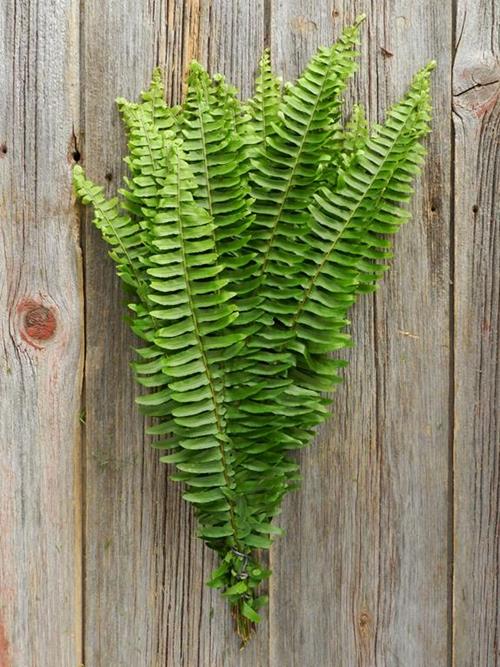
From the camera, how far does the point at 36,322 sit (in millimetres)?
1399

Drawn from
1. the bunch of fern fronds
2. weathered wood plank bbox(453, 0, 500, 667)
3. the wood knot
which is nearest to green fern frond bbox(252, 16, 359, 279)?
the bunch of fern fronds

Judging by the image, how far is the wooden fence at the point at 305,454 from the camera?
140cm

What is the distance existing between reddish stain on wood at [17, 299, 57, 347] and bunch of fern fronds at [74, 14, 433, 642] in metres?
0.17

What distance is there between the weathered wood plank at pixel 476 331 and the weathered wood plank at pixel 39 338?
2.27 ft

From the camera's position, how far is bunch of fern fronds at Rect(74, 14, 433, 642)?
128 centimetres

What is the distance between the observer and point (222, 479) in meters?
1.30

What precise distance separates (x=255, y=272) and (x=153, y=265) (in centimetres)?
17

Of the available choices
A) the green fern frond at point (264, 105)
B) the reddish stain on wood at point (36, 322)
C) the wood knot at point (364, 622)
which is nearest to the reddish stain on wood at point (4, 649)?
the reddish stain on wood at point (36, 322)

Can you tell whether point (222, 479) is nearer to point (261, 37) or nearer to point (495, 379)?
point (495, 379)

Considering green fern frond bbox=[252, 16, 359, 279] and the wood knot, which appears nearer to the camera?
green fern frond bbox=[252, 16, 359, 279]

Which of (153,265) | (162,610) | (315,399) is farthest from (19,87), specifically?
(162,610)

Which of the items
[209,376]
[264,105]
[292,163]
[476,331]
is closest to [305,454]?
[209,376]

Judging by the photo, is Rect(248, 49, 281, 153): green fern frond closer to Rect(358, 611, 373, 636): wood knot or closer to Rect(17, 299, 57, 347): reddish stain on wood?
Rect(17, 299, 57, 347): reddish stain on wood

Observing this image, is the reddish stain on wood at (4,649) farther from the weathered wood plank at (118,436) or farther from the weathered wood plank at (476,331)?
the weathered wood plank at (476,331)
